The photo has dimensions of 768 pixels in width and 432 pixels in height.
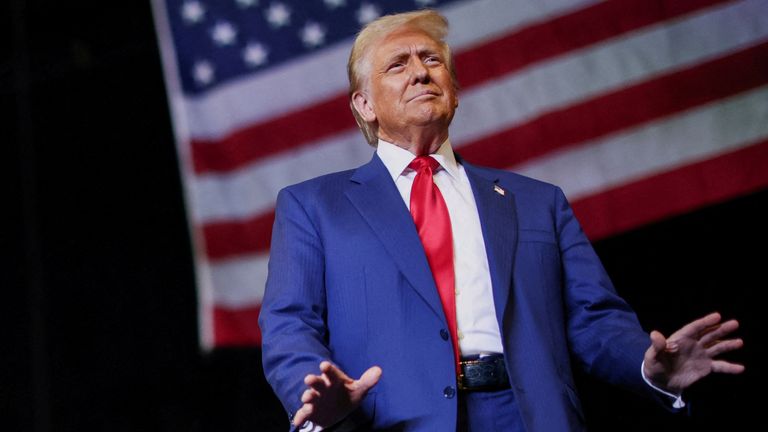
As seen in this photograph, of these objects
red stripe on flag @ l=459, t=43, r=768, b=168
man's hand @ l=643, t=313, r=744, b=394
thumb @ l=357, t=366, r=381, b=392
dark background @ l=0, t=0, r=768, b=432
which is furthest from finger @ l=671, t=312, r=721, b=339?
dark background @ l=0, t=0, r=768, b=432

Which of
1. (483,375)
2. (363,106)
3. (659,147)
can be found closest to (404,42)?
(363,106)

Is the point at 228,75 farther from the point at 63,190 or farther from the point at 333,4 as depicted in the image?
the point at 63,190

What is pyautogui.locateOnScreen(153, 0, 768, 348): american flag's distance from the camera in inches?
109

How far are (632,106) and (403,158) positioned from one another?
1034 mm

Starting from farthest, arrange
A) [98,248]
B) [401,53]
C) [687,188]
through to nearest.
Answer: [98,248] → [687,188] → [401,53]

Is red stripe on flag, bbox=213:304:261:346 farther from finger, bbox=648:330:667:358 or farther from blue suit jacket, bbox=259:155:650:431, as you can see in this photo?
finger, bbox=648:330:667:358

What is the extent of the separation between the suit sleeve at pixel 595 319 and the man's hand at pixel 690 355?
0.17 ft

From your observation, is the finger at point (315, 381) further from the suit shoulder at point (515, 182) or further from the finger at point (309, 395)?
the suit shoulder at point (515, 182)

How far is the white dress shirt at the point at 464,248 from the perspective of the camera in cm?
177

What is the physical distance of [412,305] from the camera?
1761 millimetres

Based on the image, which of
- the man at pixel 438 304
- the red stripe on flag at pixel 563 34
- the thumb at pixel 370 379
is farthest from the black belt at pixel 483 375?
the red stripe on flag at pixel 563 34

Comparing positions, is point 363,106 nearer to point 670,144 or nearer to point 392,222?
point 392,222

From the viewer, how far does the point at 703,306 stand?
2.77m

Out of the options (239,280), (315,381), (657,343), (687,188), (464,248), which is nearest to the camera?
(315,381)
